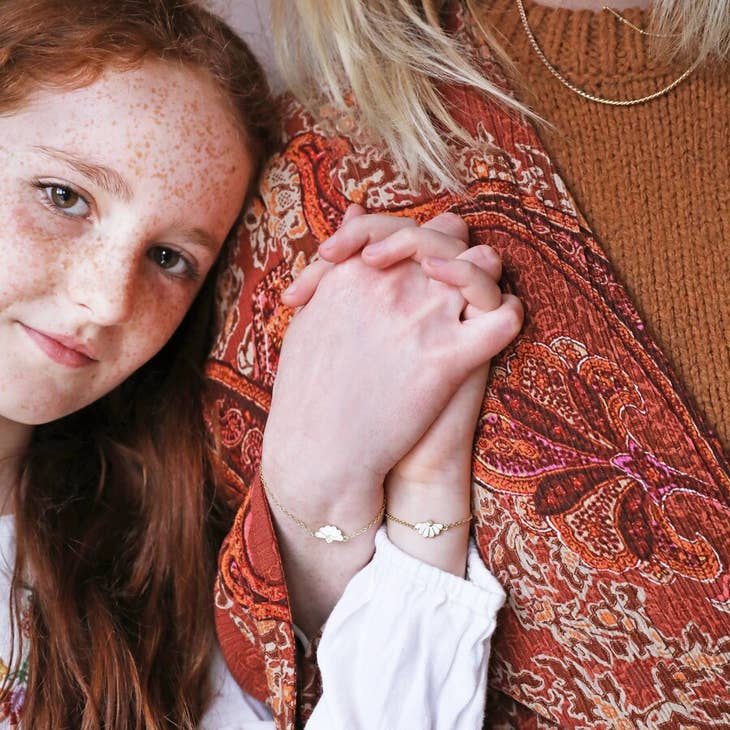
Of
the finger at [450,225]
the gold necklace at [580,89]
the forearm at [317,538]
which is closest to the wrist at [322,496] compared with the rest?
the forearm at [317,538]

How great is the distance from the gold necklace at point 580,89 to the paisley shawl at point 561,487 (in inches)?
2.4

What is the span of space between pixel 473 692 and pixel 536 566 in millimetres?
170

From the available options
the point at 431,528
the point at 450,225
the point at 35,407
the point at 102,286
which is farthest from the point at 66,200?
the point at 431,528

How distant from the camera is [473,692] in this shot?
107 centimetres

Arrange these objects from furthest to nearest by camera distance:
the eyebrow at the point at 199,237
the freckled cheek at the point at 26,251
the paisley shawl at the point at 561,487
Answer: the eyebrow at the point at 199,237, the freckled cheek at the point at 26,251, the paisley shawl at the point at 561,487

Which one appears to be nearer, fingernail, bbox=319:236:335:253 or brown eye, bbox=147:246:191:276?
fingernail, bbox=319:236:335:253

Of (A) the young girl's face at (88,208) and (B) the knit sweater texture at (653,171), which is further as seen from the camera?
(A) the young girl's face at (88,208)

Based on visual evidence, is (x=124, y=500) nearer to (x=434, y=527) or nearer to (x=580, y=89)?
(x=434, y=527)

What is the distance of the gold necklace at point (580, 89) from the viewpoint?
1.05 meters

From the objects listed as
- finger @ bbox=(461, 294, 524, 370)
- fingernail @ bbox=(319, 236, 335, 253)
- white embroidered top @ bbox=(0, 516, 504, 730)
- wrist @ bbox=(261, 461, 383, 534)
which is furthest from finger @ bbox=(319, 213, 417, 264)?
white embroidered top @ bbox=(0, 516, 504, 730)

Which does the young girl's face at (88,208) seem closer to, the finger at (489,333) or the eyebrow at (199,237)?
the eyebrow at (199,237)

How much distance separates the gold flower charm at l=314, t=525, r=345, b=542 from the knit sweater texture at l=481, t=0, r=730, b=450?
0.44 m

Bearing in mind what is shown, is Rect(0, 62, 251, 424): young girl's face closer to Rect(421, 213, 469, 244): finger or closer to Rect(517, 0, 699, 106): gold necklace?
Rect(421, 213, 469, 244): finger

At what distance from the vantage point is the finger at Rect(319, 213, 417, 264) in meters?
1.05
